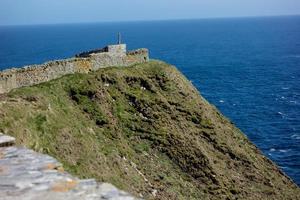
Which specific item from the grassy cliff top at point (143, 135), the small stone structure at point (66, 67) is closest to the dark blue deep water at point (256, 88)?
the grassy cliff top at point (143, 135)

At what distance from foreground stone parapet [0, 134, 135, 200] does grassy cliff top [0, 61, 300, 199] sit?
16145 mm

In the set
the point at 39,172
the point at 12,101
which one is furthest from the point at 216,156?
the point at 39,172

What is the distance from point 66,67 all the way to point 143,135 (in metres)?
7.98

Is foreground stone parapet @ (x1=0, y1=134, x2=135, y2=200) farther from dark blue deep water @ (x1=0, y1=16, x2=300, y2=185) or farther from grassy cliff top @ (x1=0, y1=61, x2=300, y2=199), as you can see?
dark blue deep water @ (x1=0, y1=16, x2=300, y2=185)

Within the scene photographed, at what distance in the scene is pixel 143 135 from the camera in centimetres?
3347

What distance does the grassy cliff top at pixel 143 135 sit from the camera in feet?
87.6

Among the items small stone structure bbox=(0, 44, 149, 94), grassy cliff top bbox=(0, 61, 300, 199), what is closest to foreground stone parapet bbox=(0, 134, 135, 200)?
grassy cliff top bbox=(0, 61, 300, 199)

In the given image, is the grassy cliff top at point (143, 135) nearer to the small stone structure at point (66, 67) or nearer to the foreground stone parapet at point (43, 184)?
the small stone structure at point (66, 67)

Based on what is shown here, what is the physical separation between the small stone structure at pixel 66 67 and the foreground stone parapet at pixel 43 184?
24.5 metres

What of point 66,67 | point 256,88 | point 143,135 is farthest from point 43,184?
point 256,88

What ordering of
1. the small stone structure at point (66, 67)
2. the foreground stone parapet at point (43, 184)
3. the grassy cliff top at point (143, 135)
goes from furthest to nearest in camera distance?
the small stone structure at point (66, 67) < the grassy cliff top at point (143, 135) < the foreground stone parapet at point (43, 184)

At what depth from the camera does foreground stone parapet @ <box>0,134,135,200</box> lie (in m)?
6.27

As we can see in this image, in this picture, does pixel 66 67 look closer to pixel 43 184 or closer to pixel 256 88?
pixel 43 184

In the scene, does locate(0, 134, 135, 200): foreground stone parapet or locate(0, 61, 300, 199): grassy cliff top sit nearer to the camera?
locate(0, 134, 135, 200): foreground stone parapet
